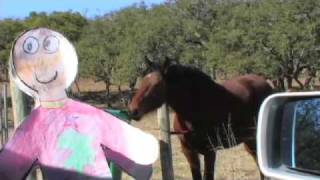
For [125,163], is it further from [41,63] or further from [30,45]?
[30,45]

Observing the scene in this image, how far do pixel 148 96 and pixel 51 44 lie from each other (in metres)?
2.16

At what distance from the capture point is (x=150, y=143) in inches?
223

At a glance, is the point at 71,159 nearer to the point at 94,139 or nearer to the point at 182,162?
the point at 94,139

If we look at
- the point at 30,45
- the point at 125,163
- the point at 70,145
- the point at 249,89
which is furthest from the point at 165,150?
the point at 249,89

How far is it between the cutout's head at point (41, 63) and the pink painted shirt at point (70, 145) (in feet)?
0.63

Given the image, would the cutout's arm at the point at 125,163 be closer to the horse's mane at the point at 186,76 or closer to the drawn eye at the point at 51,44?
the drawn eye at the point at 51,44

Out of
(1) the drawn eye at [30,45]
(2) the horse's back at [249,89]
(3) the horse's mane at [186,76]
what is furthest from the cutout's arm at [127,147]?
(2) the horse's back at [249,89]

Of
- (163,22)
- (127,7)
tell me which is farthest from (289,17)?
(127,7)

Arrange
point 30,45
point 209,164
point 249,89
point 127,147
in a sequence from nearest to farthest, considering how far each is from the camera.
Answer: point 127,147 < point 30,45 < point 209,164 < point 249,89

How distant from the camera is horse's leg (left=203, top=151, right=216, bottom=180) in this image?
8.23 m

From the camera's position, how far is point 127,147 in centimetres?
556

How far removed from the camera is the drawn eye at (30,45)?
564 centimetres

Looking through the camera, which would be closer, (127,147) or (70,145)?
(70,145)

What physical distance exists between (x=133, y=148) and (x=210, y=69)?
4391 cm
